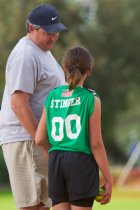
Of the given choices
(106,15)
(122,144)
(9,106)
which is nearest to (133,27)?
(106,15)

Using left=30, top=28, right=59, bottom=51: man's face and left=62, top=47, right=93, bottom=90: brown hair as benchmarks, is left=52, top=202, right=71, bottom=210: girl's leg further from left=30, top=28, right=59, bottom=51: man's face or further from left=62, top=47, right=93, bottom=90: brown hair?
left=30, top=28, right=59, bottom=51: man's face

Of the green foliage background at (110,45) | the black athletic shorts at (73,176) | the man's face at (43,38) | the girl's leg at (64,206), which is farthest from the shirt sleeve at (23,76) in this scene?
the green foliage background at (110,45)

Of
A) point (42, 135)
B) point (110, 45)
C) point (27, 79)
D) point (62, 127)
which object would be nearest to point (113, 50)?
point (110, 45)

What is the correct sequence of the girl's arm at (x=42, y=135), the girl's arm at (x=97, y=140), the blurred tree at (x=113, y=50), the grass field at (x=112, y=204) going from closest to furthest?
the girl's arm at (x=97, y=140) → the girl's arm at (x=42, y=135) → the grass field at (x=112, y=204) → the blurred tree at (x=113, y=50)

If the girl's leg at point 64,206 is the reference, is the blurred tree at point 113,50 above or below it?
below

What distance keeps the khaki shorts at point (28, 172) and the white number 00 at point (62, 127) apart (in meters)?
0.41

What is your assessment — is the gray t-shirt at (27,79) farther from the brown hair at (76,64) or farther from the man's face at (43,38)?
the brown hair at (76,64)

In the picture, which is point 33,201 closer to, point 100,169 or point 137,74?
point 100,169

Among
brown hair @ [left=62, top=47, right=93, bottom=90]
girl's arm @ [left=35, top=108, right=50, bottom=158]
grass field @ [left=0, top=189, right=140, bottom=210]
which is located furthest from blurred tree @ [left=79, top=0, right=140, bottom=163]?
brown hair @ [left=62, top=47, right=93, bottom=90]

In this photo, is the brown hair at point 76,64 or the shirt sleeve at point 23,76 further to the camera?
the shirt sleeve at point 23,76

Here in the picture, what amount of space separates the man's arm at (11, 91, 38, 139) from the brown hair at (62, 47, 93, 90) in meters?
0.37

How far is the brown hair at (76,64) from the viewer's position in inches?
155

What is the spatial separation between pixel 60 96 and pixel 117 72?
62.4 feet

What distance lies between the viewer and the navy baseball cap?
430 cm
